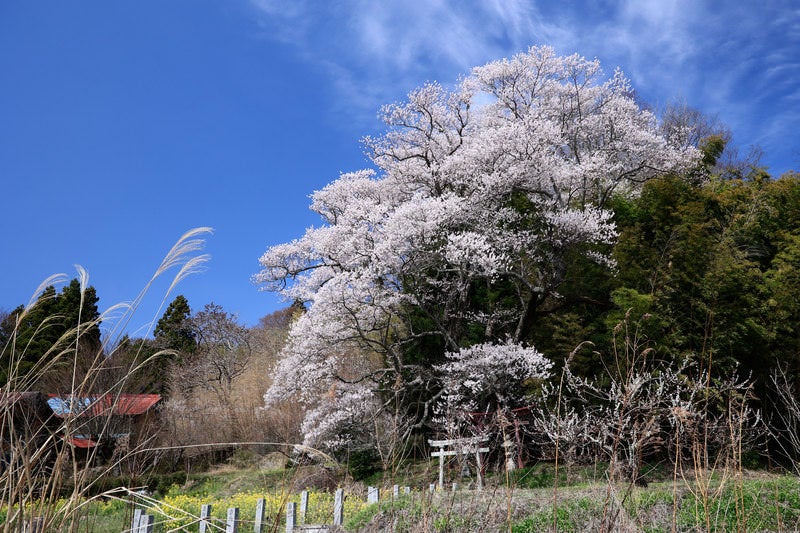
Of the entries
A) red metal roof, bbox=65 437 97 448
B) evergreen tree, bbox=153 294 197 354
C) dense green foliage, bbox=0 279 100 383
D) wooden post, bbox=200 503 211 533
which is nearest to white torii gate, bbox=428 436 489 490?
wooden post, bbox=200 503 211 533

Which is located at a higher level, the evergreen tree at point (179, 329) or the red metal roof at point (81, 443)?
the evergreen tree at point (179, 329)

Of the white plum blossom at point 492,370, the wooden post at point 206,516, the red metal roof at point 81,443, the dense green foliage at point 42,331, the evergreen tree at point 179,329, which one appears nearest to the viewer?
the wooden post at point 206,516

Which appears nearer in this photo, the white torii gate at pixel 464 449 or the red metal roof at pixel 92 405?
the red metal roof at pixel 92 405

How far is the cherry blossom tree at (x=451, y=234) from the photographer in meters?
13.0

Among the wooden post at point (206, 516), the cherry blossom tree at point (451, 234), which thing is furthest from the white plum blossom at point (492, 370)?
the wooden post at point (206, 516)

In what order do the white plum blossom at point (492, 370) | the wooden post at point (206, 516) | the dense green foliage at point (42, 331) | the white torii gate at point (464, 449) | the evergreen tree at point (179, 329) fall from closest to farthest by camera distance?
the wooden post at point (206, 516), the dense green foliage at point (42, 331), the white torii gate at point (464, 449), the white plum blossom at point (492, 370), the evergreen tree at point (179, 329)

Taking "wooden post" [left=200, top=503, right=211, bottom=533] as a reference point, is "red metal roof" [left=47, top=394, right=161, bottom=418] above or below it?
above

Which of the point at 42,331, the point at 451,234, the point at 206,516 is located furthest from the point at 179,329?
the point at 206,516

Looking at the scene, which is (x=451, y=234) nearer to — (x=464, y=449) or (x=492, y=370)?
(x=492, y=370)

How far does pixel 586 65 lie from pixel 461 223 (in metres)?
7.50

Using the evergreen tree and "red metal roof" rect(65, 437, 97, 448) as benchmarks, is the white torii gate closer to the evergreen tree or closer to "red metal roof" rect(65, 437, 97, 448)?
"red metal roof" rect(65, 437, 97, 448)

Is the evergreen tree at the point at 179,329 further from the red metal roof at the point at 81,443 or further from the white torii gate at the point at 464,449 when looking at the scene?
the white torii gate at the point at 464,449

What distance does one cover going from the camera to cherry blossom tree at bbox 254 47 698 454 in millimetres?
12977

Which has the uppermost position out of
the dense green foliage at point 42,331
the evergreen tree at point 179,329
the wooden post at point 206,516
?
the evergreen tree at point 179,329
